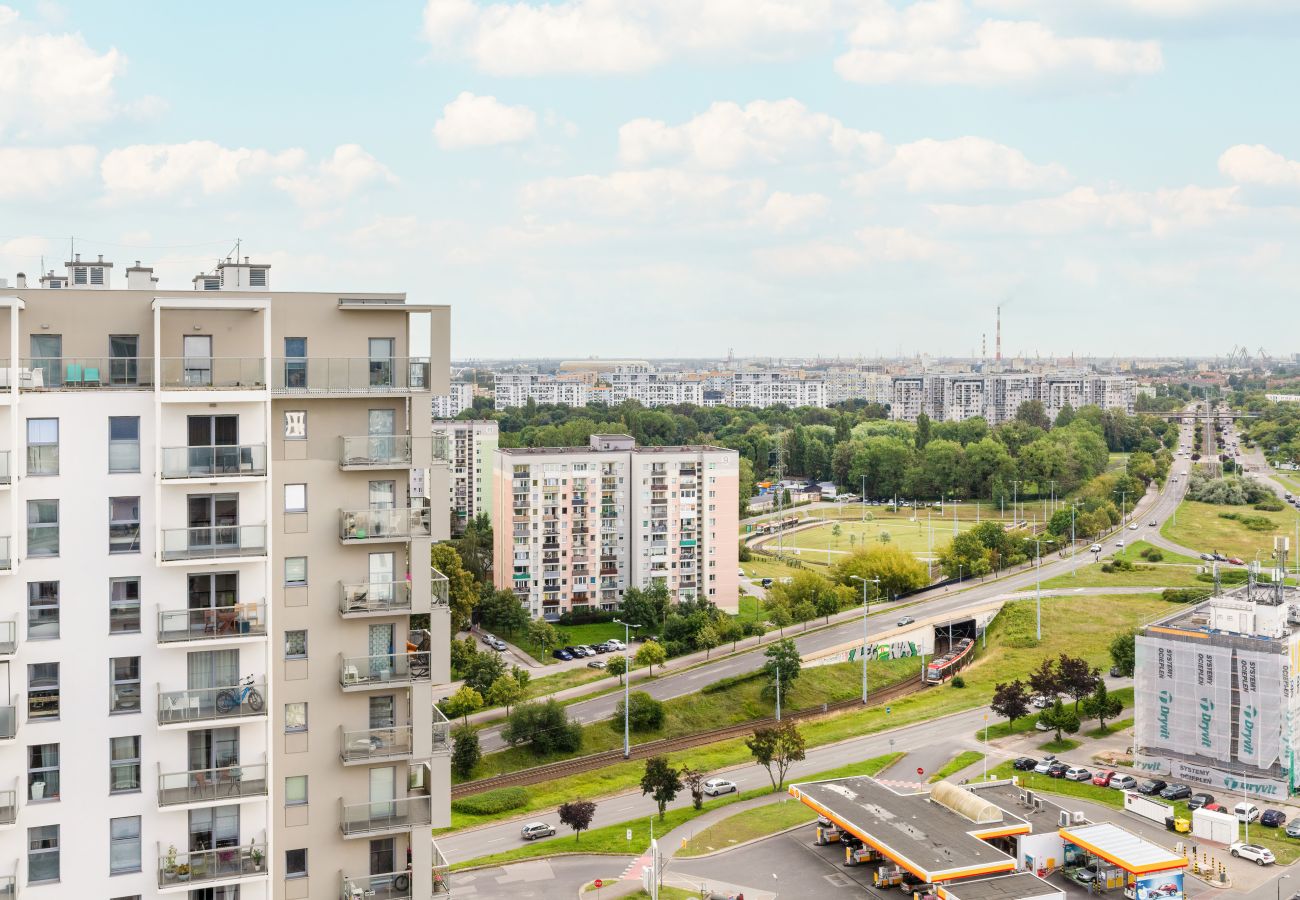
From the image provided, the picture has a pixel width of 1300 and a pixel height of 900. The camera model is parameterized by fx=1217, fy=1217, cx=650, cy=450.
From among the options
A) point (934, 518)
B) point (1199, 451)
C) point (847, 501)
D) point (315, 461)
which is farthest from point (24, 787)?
point (1199, 451)

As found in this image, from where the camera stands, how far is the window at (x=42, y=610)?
46.5 feet

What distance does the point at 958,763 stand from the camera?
147ft

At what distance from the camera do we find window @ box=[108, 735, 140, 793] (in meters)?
14.5

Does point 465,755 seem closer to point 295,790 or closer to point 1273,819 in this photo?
point 1273,819

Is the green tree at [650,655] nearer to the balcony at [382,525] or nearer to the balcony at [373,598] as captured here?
the balcony at [373,598]

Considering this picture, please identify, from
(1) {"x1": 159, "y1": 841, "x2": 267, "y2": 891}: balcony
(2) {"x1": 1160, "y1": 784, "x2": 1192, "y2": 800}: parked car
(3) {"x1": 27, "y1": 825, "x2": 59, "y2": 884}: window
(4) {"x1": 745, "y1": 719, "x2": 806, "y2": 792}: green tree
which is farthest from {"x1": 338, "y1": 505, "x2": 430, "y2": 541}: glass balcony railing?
(2) {"x1": 1160, "y1": 784, "x2": 1192, "y2": 800}: parked car

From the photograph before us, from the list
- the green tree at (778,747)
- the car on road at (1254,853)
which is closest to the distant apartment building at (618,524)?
the green tree at (778,747)

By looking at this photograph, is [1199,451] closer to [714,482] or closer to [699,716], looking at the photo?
[714,482]

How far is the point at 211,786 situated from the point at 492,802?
26.9 meters

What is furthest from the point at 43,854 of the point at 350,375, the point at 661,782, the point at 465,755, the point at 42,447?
the point at 465,755

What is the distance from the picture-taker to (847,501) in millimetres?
121812

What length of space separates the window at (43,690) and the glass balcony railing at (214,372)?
3606 millimetres

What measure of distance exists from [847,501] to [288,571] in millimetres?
109138

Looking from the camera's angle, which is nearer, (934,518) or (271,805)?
(271,805)
